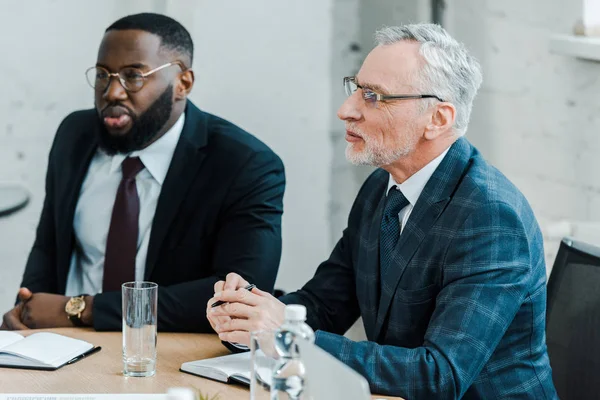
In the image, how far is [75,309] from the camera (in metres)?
2.14

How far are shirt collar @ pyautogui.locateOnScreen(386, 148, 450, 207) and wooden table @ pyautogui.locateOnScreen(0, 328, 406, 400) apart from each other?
1.69 feet

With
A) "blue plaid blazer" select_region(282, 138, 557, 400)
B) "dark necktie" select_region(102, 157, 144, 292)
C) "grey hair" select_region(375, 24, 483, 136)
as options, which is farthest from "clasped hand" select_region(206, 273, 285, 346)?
"dark necktie" select_region(102, 157, 144, 292)

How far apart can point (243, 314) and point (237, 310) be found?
17 millimetres

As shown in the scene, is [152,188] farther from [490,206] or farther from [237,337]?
[490,206]

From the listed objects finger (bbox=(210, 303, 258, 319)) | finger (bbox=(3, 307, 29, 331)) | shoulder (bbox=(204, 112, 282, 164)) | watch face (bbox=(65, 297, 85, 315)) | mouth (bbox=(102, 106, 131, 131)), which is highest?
mouth (bbox=(102, 106, 131, 131))

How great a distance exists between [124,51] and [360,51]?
103cm

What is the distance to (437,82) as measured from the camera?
6.38ft

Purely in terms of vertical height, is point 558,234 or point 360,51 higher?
point 360,51

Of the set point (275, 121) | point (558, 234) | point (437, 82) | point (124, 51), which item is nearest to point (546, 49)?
point (558, 234)

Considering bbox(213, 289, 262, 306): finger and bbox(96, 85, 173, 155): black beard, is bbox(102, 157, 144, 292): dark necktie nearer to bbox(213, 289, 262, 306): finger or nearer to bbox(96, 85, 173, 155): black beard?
bbox(96, 85, 173, 155): black beard

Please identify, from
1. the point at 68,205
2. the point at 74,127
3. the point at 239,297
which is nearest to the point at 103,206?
the point at 68,205

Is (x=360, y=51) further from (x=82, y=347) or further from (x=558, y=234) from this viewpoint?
(x=82, y=347)

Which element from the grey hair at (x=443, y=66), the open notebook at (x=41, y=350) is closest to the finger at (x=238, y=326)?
the open notebook at (x=41, y=350)

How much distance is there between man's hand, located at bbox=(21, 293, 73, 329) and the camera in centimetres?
216
